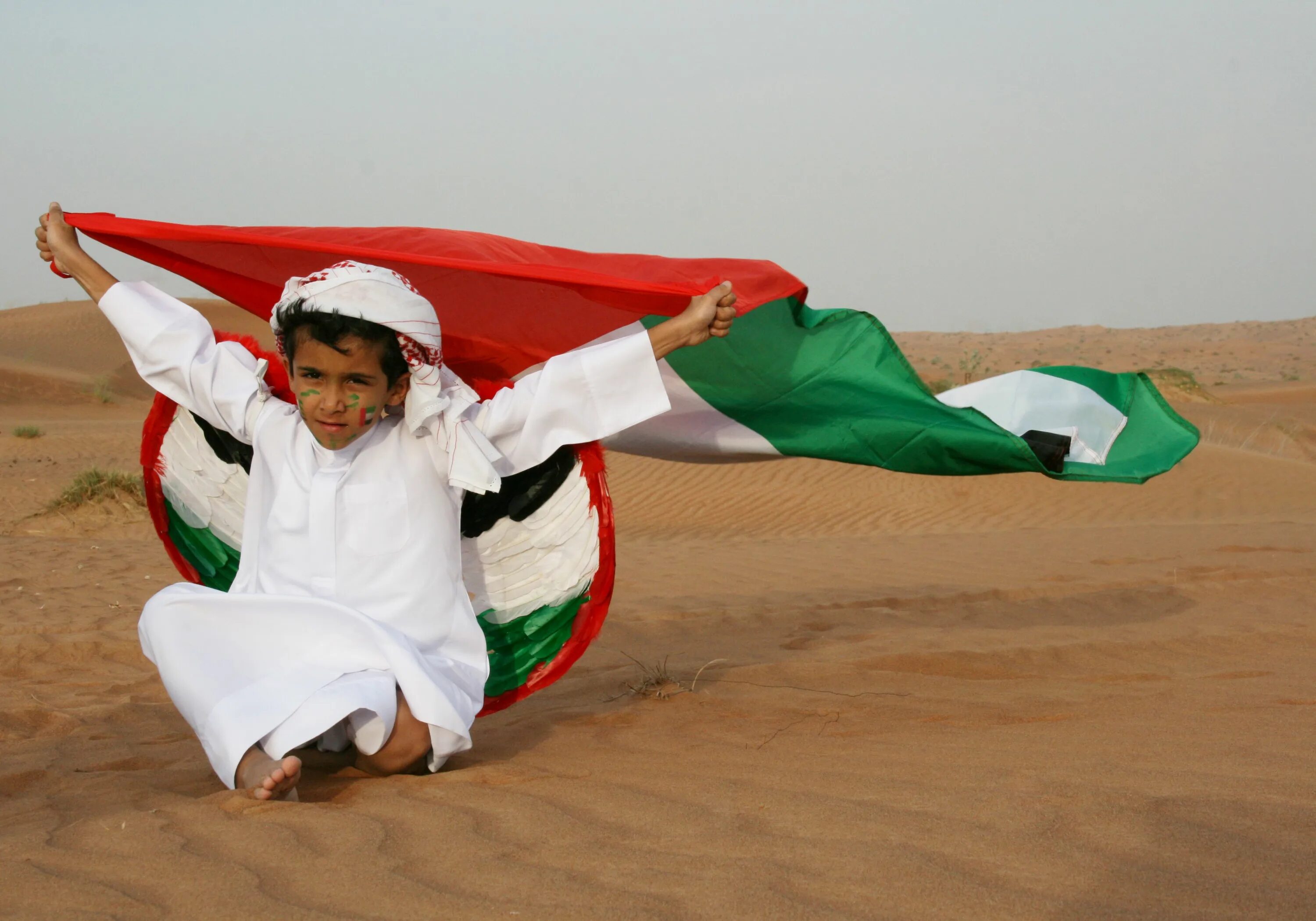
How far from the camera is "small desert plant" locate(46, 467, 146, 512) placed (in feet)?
43.3

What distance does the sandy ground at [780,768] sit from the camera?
7.68 ft

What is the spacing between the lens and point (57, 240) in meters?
4.02

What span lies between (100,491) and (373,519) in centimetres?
1121

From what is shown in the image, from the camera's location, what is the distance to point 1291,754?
3422mm

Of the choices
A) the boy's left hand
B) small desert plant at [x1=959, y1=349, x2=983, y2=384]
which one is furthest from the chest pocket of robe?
small desert plant at [x1=959, y1=349, x2=983, y2=384]

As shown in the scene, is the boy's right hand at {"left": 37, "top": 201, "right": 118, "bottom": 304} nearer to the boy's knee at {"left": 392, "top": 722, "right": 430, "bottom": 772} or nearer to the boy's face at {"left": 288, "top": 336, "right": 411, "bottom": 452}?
the boy's face at {"left": 288, "top": 336, "right": 411, "bottom": 452}

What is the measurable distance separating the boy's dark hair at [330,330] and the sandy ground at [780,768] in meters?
1.33

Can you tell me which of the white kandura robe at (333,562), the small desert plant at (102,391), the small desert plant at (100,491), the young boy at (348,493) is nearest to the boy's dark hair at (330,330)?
the young boy at (348,493)

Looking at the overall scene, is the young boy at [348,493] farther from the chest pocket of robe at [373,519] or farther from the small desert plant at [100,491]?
the small desert plant at [100,491]

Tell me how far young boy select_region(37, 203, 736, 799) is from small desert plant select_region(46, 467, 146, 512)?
10230 millimetres

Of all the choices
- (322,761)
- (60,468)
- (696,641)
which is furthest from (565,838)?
(60,468)

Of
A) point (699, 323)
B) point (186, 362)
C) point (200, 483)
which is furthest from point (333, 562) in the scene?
point (699, 323)

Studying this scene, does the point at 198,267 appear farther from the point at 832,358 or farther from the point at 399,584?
the point at 832,358

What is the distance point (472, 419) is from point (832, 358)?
1824 mm
